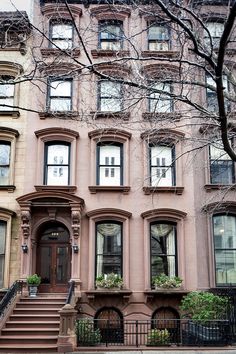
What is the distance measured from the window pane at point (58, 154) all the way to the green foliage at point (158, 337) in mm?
7646

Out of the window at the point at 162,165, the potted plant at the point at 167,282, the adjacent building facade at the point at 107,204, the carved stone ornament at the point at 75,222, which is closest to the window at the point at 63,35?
the adjacent building facade at the point at 107,204

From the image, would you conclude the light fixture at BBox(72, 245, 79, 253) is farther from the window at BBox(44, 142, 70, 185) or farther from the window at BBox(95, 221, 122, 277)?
the window at BBox(44, 142, 70, 185)

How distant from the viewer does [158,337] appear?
47.6ft

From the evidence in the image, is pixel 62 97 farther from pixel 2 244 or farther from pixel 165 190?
pixel 2 244

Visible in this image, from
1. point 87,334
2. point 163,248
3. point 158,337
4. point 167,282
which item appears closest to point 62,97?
point 163,248

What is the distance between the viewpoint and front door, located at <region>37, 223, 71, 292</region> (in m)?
17.5

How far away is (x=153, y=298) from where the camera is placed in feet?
54.9

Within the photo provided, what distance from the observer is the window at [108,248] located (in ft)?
57.6

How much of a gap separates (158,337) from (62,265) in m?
5.15

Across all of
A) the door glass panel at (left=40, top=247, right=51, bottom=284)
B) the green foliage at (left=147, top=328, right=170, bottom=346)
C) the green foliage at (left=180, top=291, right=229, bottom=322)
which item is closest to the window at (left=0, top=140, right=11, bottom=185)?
the door glass panel at (left=40, top=247, right=51, bottom=284)

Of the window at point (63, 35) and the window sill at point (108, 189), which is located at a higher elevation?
the window at point (63, 35)

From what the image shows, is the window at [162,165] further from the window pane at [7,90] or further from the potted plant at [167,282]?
the window pane at [7,90]

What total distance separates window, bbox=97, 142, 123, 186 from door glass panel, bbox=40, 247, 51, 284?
3.47 meters

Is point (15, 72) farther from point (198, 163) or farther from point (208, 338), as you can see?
point (208, 338)
